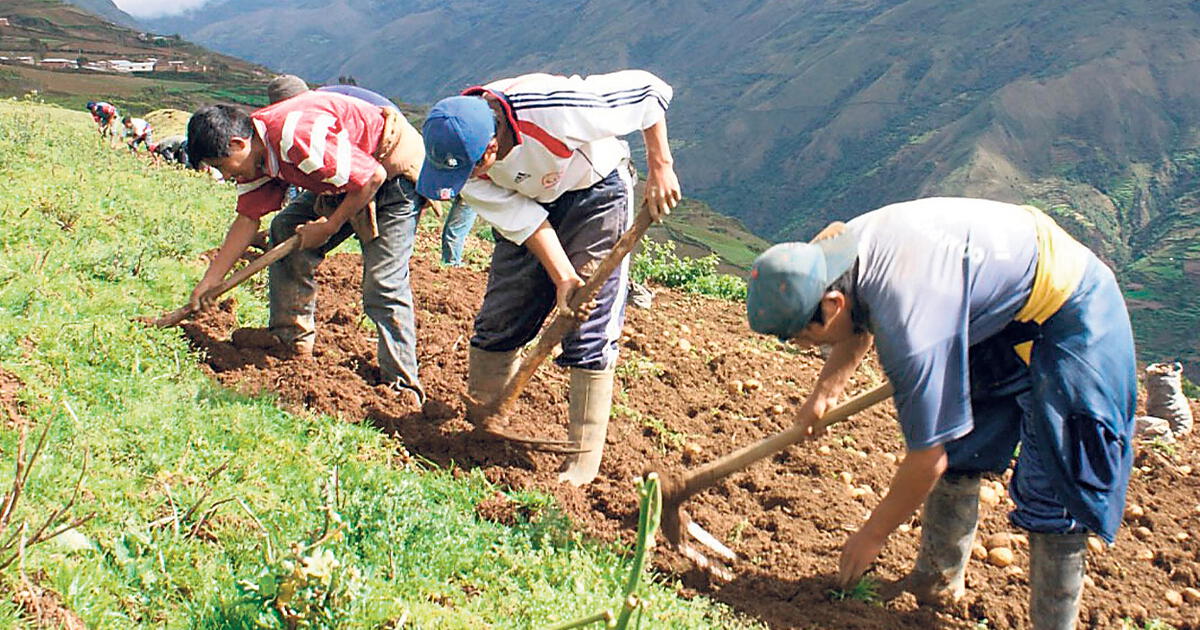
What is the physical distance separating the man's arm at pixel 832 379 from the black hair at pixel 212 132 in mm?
2509

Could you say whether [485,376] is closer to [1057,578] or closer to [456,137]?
[456,137]

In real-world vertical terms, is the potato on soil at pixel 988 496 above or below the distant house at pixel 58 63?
above

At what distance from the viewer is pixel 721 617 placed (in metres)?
2.97

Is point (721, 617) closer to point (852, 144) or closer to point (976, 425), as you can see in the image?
point (976, 425)

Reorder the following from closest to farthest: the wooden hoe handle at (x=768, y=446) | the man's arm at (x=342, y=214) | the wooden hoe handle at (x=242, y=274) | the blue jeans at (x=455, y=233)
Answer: the wooden hoe handle at (x=768, y=446) → the man's arm at (x=342, y=214) → the wooden hoe handle at (x=242, y=274) → the blue jeans at (x=455, y=233)

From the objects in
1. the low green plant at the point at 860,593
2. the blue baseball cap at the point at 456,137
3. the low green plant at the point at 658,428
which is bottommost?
the low green plant at the point at 658,428

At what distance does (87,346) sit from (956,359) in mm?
3325

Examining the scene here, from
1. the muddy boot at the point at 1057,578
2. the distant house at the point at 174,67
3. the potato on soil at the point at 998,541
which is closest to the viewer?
the muddy boot at the point at 1057,578

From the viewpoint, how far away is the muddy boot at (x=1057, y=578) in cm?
266

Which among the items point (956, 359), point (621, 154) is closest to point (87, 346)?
point (621, 154)

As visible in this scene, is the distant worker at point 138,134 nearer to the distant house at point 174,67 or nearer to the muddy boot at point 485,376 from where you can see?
the muddy boot at point 485,376

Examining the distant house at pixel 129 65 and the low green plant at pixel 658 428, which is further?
the distant house at pixel 129 65

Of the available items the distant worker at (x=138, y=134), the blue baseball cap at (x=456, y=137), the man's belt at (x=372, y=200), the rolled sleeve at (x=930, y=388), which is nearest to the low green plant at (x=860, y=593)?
the rolled sleeve at (x=930, y=388)

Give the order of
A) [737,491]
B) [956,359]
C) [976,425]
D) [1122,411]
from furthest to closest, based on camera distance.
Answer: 1. [737,491]
2. [976,425]
3. [1122,411]
4. [956,359]
